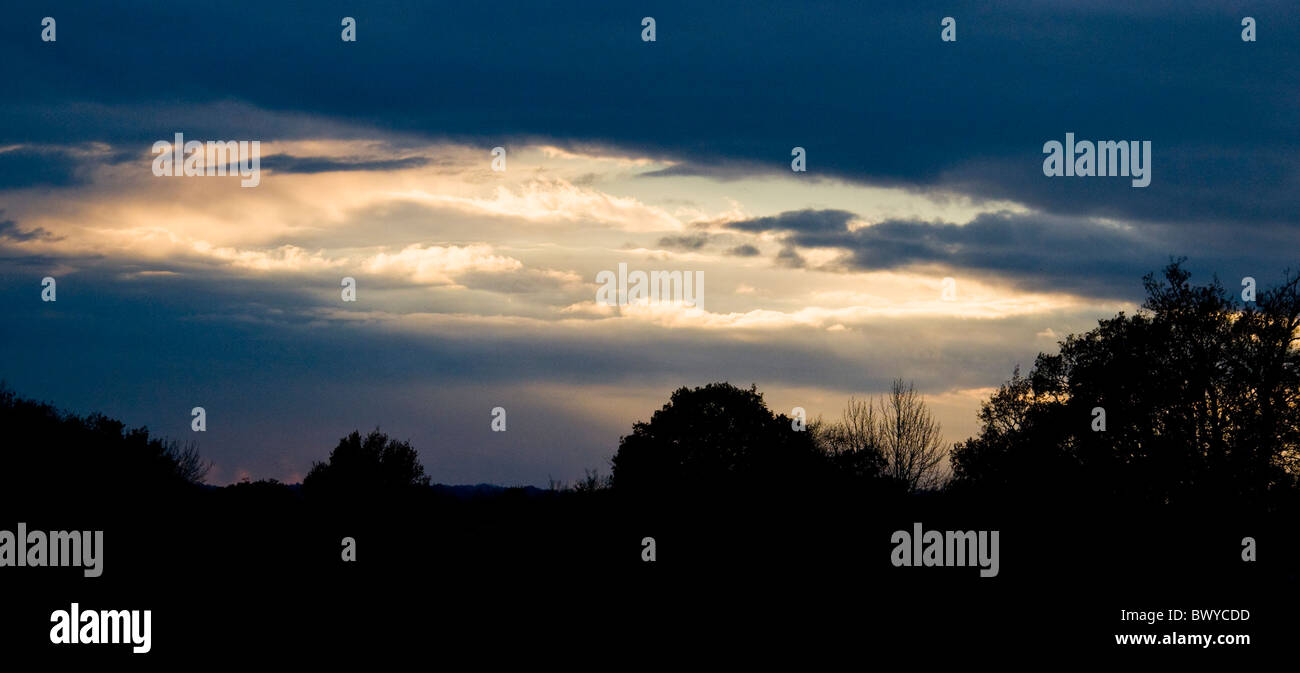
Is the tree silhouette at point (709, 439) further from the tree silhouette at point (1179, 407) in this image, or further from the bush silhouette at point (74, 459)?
the bush silhouette at point (74, 459)

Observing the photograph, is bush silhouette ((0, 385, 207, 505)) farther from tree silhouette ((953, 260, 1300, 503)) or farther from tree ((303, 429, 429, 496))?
tree silhouette ((953, 260, 1300, 503))

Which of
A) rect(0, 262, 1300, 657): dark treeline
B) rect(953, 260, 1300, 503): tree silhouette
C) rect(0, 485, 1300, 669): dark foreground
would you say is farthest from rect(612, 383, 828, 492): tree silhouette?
rect(0, 485, 1300, 669): dark foreground

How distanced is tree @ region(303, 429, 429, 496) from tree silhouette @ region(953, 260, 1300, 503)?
59.3 metres

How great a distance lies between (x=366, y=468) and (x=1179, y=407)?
70.5 m

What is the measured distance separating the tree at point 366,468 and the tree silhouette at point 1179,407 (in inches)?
2335

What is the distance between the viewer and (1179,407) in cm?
4841

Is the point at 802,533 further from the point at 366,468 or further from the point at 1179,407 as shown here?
the point at 366,468

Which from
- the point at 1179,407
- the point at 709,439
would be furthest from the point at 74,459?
the point at 1179,407

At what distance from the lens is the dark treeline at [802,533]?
29500 millimetres

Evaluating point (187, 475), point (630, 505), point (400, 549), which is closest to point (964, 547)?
point (630, 505)

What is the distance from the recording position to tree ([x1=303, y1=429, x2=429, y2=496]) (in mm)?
96125

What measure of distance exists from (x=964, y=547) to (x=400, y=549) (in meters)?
18.0
